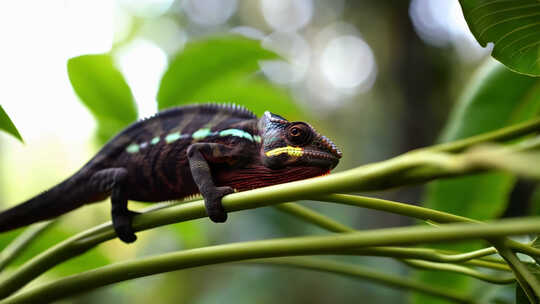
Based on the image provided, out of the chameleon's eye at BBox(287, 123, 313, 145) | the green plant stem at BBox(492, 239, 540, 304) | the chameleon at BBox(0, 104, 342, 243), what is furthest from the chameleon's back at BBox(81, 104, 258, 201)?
the green plant stem at BBox(492, 239, 540, 304)

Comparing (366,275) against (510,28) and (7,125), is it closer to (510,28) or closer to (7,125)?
(510,28)

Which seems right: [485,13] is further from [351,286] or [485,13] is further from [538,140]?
[351,286]

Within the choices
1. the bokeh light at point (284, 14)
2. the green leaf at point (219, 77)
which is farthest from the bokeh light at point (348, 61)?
the green leaf at point (219, 77)

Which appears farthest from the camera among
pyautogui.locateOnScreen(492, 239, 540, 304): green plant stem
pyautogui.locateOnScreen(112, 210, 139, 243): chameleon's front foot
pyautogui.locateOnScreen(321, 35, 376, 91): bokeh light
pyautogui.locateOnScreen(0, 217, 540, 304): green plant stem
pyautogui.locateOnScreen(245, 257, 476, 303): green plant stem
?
pyautogui.locateOnScreen(321, 35, 376, 91): bokeh light

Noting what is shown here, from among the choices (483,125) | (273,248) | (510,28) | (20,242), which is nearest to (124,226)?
(20,242)

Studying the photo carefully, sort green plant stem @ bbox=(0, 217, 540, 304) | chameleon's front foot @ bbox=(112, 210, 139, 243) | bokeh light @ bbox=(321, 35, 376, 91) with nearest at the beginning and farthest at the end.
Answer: green plant stem @ bbox=(0, 217, 540, 304) < chameleon's front foot @ bbox=(112, 210, 139, 243) < bokeh light @ bbox=(321, 35, 376, 91)

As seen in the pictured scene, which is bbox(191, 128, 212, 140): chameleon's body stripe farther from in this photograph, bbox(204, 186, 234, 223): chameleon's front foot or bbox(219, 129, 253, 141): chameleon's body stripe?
bbox(204, 186, 234, 223): chameleon's front foot

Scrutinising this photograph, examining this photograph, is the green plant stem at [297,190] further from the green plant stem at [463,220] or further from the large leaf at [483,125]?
the large leaf at [483,125]
